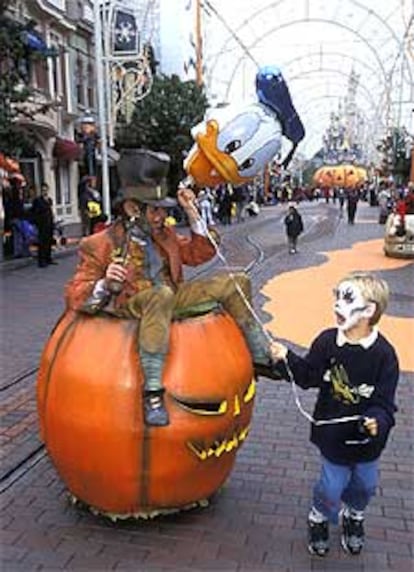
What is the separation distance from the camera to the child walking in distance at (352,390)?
11.0ft

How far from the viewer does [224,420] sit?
3.65 metres

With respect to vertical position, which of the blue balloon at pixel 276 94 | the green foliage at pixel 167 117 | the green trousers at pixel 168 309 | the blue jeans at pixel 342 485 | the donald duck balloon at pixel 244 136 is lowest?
the blue jeans at pixel 342 485

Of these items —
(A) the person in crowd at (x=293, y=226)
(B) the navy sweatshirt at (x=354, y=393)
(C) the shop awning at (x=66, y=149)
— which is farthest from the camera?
(C) the shop awning at (x=66, y=149)

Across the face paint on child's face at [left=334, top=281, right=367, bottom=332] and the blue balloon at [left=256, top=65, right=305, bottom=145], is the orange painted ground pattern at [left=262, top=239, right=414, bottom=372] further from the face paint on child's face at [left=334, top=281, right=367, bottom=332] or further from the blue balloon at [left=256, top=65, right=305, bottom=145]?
the face paint on child's face at [left=334, top=281, right=367, bottom=332]

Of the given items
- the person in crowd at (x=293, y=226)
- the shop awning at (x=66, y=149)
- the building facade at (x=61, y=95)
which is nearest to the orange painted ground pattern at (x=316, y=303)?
the person in crowd at (x=293, y=226)

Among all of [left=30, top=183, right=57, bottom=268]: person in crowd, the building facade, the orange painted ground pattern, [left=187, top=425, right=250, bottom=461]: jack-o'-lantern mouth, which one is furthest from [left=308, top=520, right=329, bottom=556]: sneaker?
the building facade

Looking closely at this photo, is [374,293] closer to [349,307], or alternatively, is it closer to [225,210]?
[349,307]

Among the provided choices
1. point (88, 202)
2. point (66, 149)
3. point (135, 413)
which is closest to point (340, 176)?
point (66, 149)

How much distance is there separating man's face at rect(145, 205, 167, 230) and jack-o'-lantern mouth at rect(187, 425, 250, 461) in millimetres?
1227

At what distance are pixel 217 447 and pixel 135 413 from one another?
1.69 ft

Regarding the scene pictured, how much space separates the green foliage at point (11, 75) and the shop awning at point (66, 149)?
37.3 feet

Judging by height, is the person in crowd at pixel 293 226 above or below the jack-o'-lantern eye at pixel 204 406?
below

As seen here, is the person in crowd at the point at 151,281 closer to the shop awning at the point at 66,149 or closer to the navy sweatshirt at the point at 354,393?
the navy sweatshirt at the point at 354,393

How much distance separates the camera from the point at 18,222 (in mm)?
15086
